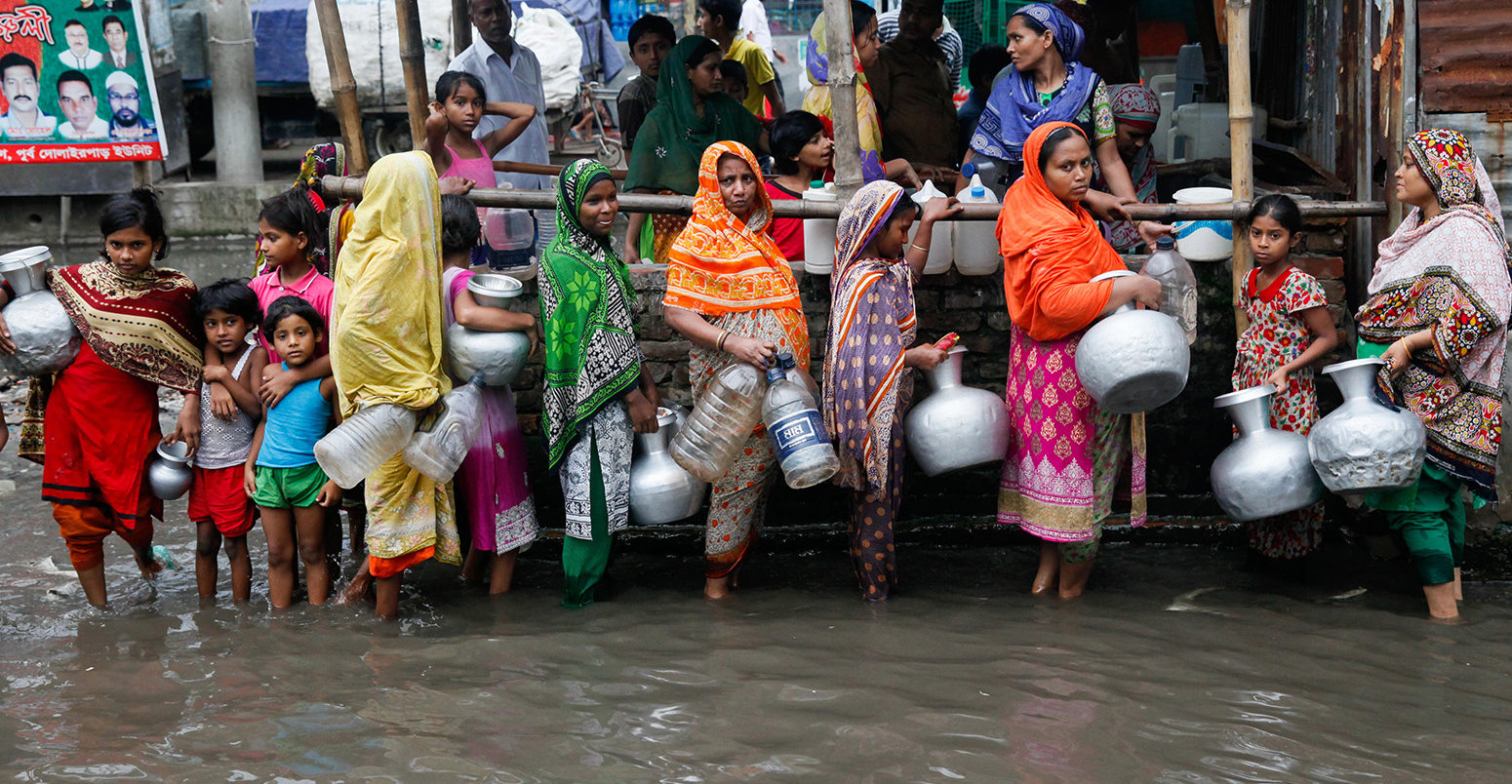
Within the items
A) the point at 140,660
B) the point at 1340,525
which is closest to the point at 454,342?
the point at 140,660

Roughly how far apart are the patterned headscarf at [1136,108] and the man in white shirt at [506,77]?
303cm

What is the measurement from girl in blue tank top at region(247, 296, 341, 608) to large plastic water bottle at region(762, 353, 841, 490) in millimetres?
1695

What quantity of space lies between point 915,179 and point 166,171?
29.9 ft

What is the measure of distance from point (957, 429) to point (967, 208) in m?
0.95

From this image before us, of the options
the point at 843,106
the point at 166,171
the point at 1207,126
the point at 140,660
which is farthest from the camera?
the point at 166,171

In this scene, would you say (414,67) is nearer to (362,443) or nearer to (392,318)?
(392,318)

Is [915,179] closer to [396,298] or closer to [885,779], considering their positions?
[396,298]

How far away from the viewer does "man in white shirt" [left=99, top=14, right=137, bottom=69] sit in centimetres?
871

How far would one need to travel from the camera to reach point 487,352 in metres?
4.60

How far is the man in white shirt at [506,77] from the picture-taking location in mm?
6922

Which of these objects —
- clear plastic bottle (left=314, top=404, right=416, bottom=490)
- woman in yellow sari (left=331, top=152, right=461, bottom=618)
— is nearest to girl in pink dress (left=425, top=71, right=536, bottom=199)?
woman in yellow sari (left=331, top=152, right=461, bottom=618)

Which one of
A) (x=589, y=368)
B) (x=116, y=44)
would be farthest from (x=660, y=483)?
(x=116, y=44)

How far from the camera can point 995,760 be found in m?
3.50

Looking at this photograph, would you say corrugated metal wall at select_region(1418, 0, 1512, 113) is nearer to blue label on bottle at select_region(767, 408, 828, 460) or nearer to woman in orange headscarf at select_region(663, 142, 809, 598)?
woman in orange headscarf at select_region(663, 142, 809, 598)
